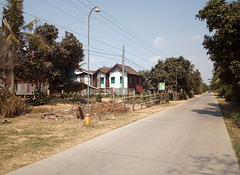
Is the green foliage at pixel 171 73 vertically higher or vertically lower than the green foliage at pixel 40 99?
higher

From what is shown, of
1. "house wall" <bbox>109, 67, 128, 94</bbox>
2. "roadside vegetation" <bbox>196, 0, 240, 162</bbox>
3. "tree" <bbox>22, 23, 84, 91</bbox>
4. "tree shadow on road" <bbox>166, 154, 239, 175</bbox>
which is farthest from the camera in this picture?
"house wall" <bbox>109, 67, 128, 94</bbox>

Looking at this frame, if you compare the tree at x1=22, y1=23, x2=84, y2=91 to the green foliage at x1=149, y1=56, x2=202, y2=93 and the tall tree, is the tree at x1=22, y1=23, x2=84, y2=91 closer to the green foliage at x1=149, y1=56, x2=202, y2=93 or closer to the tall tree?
the tall tree

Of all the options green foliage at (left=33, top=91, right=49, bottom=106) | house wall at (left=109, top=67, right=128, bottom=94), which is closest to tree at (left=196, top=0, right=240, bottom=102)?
green foliage at (left=33, top=91, right=49, bottom=106)

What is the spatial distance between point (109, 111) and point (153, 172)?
11.4 m

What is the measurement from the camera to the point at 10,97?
13484 millimetres

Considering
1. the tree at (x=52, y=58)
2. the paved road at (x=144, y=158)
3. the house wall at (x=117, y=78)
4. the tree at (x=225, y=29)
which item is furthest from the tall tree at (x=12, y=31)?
the house wall at (x=117, y=78)

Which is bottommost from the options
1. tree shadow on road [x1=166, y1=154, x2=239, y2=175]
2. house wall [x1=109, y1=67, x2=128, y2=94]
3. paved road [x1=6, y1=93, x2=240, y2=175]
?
tree shadow on road [x1=166, y1=154, x2=239, y2=175]

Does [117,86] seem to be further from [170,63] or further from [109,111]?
[109,111]

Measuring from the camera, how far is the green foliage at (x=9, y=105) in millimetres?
12617

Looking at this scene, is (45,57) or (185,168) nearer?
(185,168)

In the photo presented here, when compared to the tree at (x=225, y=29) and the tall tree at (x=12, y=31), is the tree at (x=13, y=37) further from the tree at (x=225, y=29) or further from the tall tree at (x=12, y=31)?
the tree at (x=225, y=29)

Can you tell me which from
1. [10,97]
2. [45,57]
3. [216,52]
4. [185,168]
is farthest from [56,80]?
[185,168]

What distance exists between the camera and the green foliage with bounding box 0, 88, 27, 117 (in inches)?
497

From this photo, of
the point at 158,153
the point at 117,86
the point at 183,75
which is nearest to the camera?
the point at 158,153
